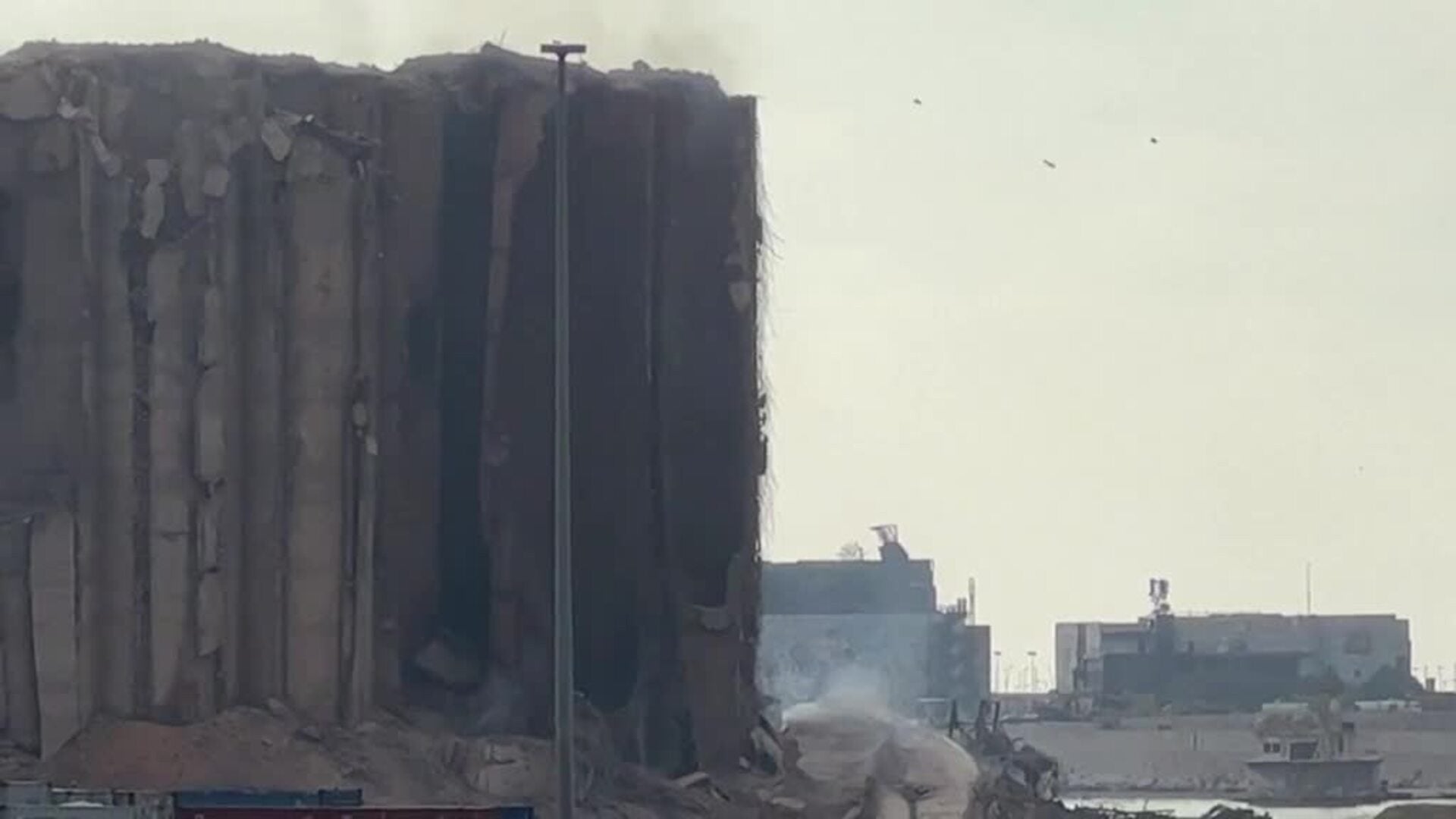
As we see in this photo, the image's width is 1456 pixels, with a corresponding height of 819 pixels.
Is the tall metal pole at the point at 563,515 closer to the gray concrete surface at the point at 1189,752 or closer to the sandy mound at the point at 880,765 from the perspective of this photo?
the sandy mound at the point at 880,765

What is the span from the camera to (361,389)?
7000 centimetres

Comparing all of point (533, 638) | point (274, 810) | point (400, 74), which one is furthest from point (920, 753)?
point (274, 810)

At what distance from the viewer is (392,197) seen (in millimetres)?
71438

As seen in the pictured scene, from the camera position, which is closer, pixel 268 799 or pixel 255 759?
pixel 268 799

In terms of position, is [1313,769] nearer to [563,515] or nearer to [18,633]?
[18,633]

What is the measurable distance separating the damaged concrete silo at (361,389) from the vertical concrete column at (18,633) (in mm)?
54

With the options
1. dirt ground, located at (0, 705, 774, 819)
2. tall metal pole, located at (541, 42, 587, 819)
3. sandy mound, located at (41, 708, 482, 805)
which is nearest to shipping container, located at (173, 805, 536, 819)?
tall metal pole, located at (541, 42, 587, 819)

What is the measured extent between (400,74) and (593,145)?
12.6 ft

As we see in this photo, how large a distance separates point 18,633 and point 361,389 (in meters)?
7.51

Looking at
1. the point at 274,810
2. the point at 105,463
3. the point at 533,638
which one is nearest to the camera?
the point at 274,810

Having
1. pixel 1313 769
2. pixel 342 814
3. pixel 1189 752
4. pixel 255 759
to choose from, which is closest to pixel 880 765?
pixel 255 759

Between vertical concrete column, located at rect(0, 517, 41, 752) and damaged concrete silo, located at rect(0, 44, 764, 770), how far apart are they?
0.18 feet

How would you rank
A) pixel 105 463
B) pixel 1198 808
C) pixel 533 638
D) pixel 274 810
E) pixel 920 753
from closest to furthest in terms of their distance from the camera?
pixel 274 810 < pixel 105 463 < pixel 533 638 < pixel 920 753 < pixel 1198 808

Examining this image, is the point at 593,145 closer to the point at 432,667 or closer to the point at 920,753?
the point at 432,667
